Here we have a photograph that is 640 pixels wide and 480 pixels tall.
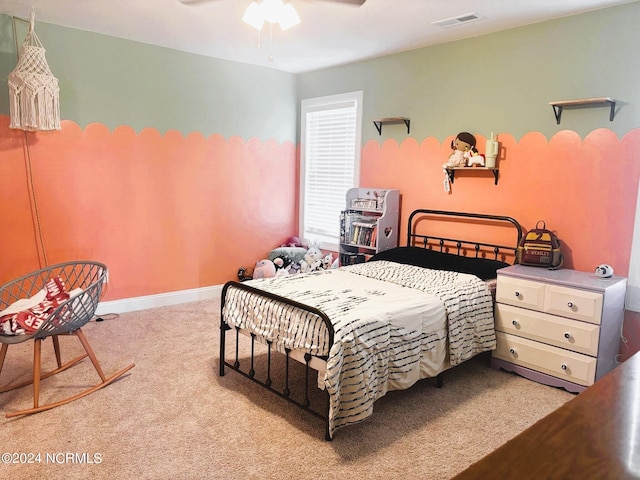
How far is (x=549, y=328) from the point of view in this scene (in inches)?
119

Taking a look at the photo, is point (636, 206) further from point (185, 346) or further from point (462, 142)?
point (185, 346)

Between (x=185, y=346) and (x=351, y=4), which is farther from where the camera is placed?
(x=185, y=346)

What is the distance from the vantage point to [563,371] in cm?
298

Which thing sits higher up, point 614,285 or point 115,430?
point 614,285

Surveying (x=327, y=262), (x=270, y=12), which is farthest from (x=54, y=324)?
(x=327, y=262)

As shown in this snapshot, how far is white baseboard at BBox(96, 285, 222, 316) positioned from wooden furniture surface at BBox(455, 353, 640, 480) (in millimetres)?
4146

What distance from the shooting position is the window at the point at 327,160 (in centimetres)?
497

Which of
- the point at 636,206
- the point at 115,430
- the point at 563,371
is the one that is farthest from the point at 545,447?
the point at 636,206

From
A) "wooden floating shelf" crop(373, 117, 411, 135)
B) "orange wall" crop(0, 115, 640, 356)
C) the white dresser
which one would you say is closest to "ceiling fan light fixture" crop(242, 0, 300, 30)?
"wooden floating shelf" crop(373, 117, 411, 135)

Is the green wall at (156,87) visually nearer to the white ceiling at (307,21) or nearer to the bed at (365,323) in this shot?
the white ceiling at (307,21)

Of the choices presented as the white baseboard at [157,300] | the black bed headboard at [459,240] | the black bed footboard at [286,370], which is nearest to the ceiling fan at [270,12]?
the black bed footboard at [286,370]

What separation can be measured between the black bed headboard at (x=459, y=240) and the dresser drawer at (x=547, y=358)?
0.81m

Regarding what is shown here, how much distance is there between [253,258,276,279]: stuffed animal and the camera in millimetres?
5004

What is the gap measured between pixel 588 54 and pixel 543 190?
3.18 feet
